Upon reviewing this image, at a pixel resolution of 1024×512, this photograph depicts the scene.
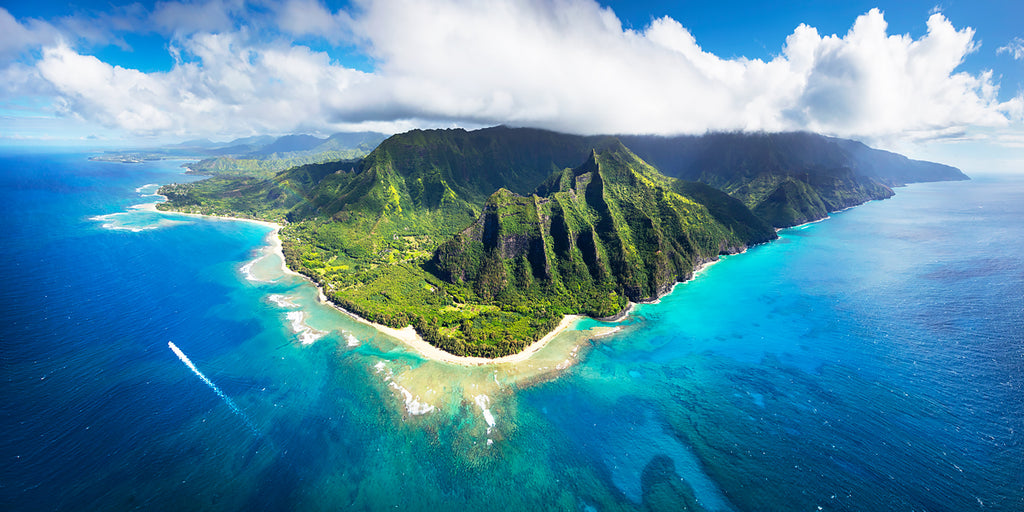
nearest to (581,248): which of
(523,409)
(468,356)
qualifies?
(468,356)

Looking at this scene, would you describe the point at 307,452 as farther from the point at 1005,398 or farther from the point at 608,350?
the point at 1005,398

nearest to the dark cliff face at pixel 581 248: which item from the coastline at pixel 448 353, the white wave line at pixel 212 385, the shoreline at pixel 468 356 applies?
the shoreline at pixel 468 356

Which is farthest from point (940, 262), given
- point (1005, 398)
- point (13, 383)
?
point (13, 383)

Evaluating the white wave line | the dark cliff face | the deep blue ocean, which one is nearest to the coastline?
the deep blue ocean

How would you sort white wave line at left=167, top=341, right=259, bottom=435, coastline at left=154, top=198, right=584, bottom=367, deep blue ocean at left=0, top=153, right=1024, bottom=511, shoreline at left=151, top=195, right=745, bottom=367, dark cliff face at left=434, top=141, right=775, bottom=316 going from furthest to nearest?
dark cliff face at left=434, top=141, right=775, bottom=316 → shoreline at left=151, top=195, right=745, bottom=367 → coastline at left=154, top=198, right=584, bottom=367 → white wave line at left=167, top=341, right=259, bottom=435 → deep blue ocean at left=0, top=153, right=1024, bottom=511

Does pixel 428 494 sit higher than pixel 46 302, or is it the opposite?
pixel 46 302

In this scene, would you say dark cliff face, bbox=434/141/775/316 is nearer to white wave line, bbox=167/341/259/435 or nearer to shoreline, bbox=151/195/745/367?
shoreline, bbox=151/195/745/367
